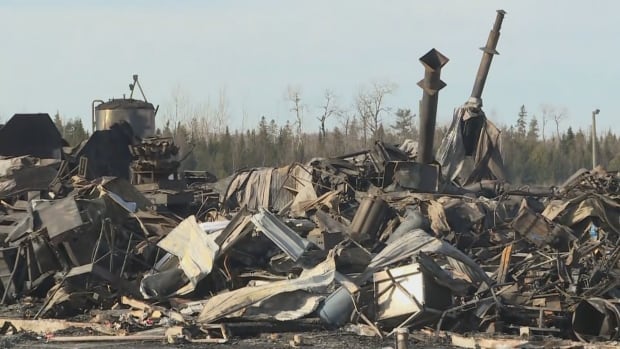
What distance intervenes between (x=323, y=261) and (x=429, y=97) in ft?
27.3

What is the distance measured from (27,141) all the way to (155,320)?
41.1ft

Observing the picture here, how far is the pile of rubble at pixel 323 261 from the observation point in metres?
11.3

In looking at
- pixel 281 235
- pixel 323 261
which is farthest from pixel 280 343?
pixel 281 235

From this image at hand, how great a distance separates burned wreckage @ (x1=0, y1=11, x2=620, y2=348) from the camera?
1130 centimetres

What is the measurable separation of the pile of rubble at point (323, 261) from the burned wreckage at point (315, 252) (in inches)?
1.0

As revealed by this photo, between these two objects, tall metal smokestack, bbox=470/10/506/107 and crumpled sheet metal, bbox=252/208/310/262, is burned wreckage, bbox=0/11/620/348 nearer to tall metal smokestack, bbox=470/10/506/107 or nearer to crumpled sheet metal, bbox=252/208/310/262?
crumpled sheet metal, bbox=252/208/310/262

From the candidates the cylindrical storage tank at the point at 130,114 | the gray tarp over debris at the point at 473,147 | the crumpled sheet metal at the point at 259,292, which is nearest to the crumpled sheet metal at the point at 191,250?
the crumpled sheet metal at the point at 259,292

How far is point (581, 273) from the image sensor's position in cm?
1200

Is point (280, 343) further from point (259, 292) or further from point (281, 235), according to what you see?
point (281, 235)

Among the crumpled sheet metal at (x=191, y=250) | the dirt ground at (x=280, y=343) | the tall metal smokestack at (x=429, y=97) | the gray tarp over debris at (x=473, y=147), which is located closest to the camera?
the dirt ground at (x=280, y=343)

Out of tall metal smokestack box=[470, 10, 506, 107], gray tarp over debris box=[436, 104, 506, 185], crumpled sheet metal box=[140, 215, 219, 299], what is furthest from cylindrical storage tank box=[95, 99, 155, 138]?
crumpled sheet metal box=[140, 215, 219, 299]

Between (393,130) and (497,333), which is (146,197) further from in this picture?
(393,130)

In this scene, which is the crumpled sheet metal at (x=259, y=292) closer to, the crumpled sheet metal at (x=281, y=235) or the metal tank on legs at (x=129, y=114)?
the crumpled sheet metal at (x=281, y=235)

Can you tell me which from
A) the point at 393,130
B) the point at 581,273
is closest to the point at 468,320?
the point at 581,273
